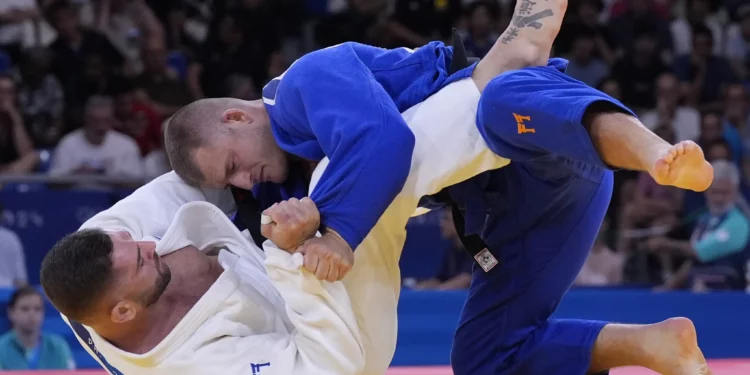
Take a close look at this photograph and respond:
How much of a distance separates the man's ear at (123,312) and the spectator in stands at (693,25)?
6328 millimetres

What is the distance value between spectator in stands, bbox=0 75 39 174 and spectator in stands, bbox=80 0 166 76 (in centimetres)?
105

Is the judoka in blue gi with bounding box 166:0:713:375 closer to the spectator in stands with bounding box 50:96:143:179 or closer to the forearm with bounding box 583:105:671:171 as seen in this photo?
the forearm with bounding box 583:105:671:171

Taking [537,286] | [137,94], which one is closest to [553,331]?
[537,286]

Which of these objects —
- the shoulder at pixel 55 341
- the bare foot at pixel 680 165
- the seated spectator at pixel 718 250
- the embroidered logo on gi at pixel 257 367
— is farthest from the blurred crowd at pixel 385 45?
the bare foot at pixel 680 165

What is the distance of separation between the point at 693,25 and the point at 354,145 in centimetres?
657

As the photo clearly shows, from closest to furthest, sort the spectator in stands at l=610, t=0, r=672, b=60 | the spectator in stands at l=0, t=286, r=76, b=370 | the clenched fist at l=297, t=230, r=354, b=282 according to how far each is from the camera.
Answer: the clenched fist at l=297, t=230, r=354, b=282 < the spectator in stands at l=0, t=286, r=76, b=370 < the spectator in stands at l=610, t=0, r=672, b=60

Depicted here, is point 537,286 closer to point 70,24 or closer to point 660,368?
point 660,368

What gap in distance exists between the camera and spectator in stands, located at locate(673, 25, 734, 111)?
7.54 meters

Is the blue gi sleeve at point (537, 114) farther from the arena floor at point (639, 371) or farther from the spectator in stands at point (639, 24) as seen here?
the spectator in stands at point (639, 24)

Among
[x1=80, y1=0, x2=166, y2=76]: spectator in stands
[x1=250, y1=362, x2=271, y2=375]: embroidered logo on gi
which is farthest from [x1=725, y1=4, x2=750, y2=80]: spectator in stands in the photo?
[x1=250, y1=362, x2=271, y2=375]: embroidered logo on gi

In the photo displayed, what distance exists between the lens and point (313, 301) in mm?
2275

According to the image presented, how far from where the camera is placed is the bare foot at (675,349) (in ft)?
7.53

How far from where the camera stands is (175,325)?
Answer: 243 centimetres

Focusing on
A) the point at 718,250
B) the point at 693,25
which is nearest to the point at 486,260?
the point at 718,250
